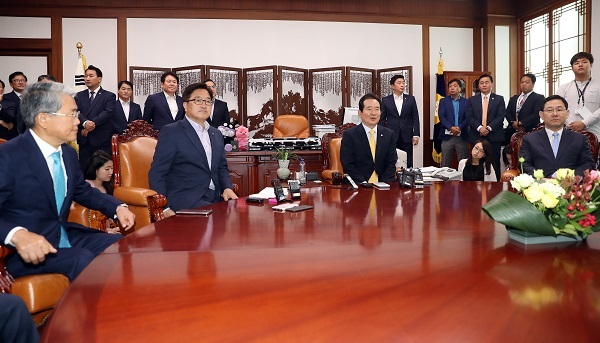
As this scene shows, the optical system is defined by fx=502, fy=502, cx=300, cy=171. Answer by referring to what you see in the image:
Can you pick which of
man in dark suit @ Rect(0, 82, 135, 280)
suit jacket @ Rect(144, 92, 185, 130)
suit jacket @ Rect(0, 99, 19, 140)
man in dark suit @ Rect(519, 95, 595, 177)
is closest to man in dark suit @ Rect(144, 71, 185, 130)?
suit jacket @ Rect(144, 92, 185, 130)

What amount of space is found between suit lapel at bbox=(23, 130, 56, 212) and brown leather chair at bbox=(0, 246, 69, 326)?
34 cm

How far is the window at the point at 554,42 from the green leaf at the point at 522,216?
6.23 meters

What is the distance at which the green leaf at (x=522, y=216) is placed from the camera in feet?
4.62

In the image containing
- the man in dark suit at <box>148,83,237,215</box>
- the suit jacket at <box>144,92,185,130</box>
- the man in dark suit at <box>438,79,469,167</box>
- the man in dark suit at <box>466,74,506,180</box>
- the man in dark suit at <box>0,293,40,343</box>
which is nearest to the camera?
the man in dark suit at <box>0,293,40,343</box>

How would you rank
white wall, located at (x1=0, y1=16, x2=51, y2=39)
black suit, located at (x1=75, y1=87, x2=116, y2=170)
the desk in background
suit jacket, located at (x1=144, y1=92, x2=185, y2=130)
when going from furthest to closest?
white wall, located at (x1=0, y1=16, x2=51, y2=39) < black suit, located at (x1=75, y1=87, x2=116, y2=170) < suit jacket, located at (x1=144, y1=92, x2=185, y2=130) < the desk in background

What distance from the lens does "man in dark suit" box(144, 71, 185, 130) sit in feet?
17.8

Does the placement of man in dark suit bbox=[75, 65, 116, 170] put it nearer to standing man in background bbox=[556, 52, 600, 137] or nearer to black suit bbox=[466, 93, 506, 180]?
black suit bbox=[466, 93, 506, 180]

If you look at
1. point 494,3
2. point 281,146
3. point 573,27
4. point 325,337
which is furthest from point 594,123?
point 325,337

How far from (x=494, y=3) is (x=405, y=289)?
324 inches

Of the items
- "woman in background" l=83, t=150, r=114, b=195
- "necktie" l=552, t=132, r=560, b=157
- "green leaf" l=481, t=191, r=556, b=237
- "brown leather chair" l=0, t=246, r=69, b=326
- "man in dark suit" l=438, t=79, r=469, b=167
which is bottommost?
"brown leather chair" l=0, t=246, r=69, b=326

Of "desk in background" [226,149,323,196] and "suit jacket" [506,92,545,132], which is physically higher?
"suit jacket" [506,92,545,132]

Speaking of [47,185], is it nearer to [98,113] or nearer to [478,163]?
[478,163]

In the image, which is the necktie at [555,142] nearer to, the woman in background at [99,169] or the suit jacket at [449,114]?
the suit jacket at [449,114]

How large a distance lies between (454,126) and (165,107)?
3.58m
